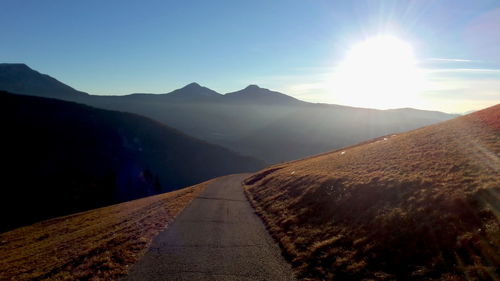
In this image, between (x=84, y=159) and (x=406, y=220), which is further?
(x=84, y=159)

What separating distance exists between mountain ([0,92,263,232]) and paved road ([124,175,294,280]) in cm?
8510

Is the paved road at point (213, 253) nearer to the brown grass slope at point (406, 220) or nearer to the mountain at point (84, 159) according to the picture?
the brown grass slope at point (406, 220)

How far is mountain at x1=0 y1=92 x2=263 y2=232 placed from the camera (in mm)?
94312

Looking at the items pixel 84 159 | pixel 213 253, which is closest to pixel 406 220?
pixel 213 253

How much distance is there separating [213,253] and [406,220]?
9969 mm

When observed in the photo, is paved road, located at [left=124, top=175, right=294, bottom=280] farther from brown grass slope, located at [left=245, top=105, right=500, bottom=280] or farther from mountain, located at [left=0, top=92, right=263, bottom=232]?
mountain, located at [left=0, top=92, right=263, bottom=232]

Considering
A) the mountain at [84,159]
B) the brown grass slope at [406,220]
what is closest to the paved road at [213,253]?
the brown grass slope at [406,220]

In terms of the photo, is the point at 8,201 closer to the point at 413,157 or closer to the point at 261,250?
the point at 261,250

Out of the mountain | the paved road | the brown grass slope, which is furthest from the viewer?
the mountain

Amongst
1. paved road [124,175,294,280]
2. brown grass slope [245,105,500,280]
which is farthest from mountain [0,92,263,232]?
brown grass slope [245,105,500,280]

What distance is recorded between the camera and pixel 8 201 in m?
89.3

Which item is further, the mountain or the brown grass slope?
the mountain

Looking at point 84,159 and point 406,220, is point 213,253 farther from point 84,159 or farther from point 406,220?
point 84,159

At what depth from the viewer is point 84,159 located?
419ft
